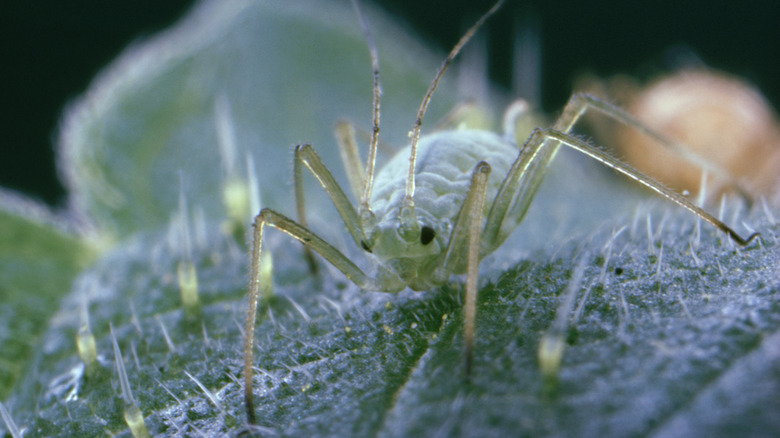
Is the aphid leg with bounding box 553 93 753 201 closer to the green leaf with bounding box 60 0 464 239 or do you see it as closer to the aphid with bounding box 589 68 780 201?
the aphid with bounding box 589 68 780 201

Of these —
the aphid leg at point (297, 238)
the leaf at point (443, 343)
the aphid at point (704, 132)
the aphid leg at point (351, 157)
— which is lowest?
the leaf at point (443, 343)

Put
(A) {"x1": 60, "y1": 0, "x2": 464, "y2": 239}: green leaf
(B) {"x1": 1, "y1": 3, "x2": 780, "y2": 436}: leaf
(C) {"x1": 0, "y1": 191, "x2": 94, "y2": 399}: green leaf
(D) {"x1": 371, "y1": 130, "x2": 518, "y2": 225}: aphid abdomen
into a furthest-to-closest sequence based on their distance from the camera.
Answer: (A) {"x1": 60, "y1": 0, "x2": 464, "y2": 239}: green leaf → (C) {"x1": 0, "y1": 191, "x2": 94, "y2": 399}: green leaf → (D) {"x1": 371, "y1": 130, "x2": 518, "y2": 225}: aphid abdomen → (B) {"x1": 1, "y1": 3, "x2": 780, "y2": 436}: leaf

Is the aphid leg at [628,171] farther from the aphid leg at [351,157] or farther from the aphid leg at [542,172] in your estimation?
the aphid leg at [351,157]

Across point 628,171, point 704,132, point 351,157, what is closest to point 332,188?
point 351,157

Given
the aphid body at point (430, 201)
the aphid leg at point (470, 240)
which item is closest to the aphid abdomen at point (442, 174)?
the aphid body at point (430, 201)

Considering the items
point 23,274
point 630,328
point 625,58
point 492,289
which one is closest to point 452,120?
point 492,289

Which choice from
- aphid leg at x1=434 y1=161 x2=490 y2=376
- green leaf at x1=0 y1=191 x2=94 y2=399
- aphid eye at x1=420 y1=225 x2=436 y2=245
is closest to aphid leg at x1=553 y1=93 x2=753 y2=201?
aphid leg at x1=434 y1=161 x2=490 y2=376
